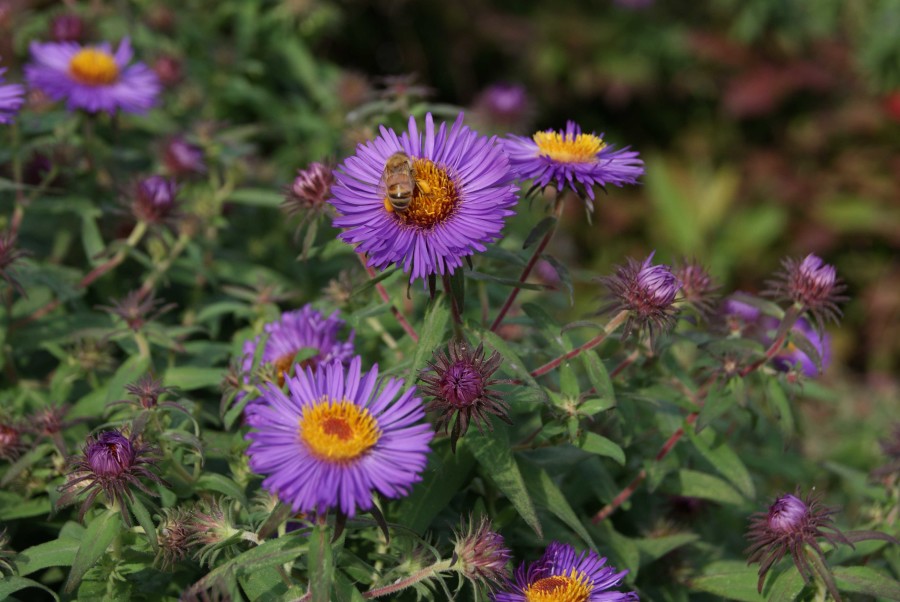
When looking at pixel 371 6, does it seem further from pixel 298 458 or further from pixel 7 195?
pixel 298 458

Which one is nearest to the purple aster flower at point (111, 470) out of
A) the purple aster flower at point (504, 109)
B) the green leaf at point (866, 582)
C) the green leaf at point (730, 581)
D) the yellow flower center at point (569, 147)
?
the yellow flower center at point (569, 147)

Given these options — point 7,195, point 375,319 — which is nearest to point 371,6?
point 7,195

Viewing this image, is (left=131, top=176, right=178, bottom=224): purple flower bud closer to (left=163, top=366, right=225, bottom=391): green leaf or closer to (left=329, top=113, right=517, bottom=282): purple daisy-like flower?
(left=163, top=366, right=225, bottom=391): green leaf

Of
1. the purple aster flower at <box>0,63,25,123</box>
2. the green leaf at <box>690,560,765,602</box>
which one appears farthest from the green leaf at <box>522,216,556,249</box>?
the purple aster flower at <box>0,63,25,123</box>

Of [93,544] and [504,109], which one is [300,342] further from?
[504,109]

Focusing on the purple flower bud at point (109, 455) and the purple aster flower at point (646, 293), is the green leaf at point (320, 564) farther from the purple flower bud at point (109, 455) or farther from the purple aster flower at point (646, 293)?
the purple aster flower at point (646, 293)
